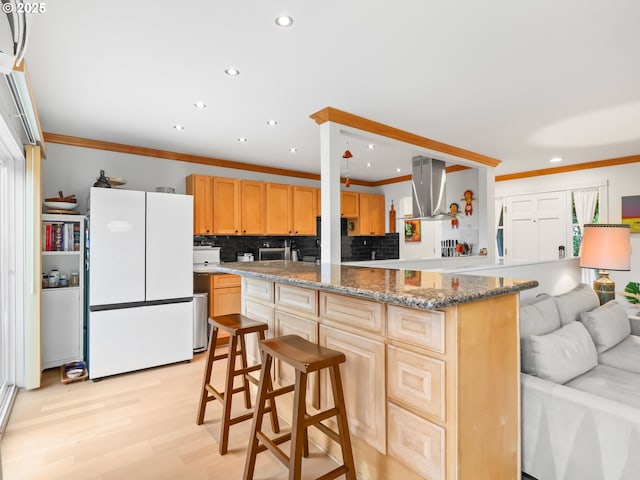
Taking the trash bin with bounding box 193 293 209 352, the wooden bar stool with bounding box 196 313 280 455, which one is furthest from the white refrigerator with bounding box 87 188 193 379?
the wooden bar stool with bounding box 196 313 280 455

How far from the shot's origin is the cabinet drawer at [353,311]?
1645 millimetres

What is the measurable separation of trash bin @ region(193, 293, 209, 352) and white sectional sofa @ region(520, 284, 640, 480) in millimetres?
3270

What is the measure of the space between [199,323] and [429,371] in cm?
326

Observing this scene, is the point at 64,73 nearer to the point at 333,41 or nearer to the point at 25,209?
the point at 25,209

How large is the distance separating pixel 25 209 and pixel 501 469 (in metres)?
3.81

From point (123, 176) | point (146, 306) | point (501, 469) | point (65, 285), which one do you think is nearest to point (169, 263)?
point (146, 306)

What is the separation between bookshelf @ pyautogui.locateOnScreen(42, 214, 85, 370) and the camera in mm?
3412

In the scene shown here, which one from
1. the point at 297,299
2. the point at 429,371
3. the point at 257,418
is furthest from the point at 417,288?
the point at 257,418

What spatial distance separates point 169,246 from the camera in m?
3.64

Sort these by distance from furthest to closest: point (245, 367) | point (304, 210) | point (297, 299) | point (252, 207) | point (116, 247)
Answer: point (304, 210), point (252, 207), point (116, 247), point (245, 367), point (297, 299)

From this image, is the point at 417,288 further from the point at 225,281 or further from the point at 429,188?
the point at 429,188

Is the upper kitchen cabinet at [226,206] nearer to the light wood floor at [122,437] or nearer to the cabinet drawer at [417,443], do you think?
the light wood floor at [122,437]

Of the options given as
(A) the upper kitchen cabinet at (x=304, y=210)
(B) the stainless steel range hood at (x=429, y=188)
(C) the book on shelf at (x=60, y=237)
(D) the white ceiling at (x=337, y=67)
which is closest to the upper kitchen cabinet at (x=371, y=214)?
(A) the upper kitchen cabinet at (x=304, y=210)

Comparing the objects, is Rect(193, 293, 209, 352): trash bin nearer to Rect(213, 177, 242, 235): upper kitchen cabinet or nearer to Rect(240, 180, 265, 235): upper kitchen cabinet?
Rect(213, 177, 242, 235): upper kitchen cabinet
